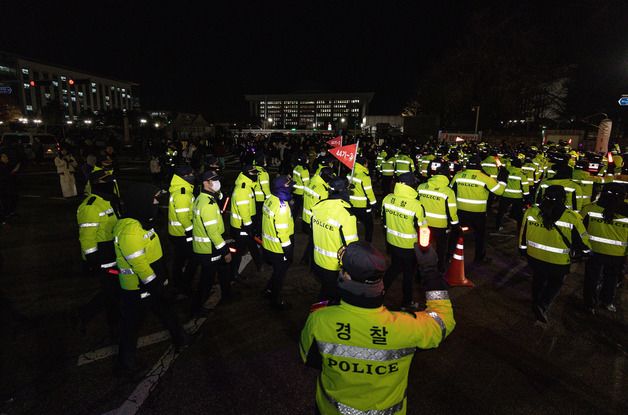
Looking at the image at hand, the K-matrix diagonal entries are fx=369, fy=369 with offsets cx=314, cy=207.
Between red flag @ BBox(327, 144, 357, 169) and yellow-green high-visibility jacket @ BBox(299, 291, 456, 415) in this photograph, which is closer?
yellow-green high-visibility jacket @ BBox(299, 291, 456, 415)

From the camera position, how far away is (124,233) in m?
3.64

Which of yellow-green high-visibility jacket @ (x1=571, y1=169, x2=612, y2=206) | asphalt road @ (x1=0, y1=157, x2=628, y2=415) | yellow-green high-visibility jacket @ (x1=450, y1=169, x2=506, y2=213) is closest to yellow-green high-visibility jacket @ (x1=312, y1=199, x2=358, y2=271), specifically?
asphalt road @ (x1=0, y1=157, x2=628, y2=415)

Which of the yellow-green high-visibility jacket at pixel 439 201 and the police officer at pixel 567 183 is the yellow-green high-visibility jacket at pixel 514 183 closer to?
the police officer at pixel 567 183

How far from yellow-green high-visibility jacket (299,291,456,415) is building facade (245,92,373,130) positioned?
12032cm

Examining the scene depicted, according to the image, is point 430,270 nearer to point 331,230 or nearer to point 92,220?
point 331,230

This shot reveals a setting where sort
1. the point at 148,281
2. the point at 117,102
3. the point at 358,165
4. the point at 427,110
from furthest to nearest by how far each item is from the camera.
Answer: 1. the point at 117,102
2. the point at 427,110
3. the point at 358,165
4. the point at 148,281

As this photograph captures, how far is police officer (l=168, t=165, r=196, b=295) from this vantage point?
18.4ft

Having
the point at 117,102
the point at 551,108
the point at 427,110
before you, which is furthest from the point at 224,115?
the point at 117,102

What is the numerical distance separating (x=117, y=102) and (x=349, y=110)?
3452 inches

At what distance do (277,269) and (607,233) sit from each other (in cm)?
458

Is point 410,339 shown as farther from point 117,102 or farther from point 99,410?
point 117,102

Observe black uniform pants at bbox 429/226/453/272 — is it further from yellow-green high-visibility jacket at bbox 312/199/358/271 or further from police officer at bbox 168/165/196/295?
police officer at bbox 168/165/196/295

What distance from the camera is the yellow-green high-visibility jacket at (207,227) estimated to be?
466 centimetres

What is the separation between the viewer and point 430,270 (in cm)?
202
